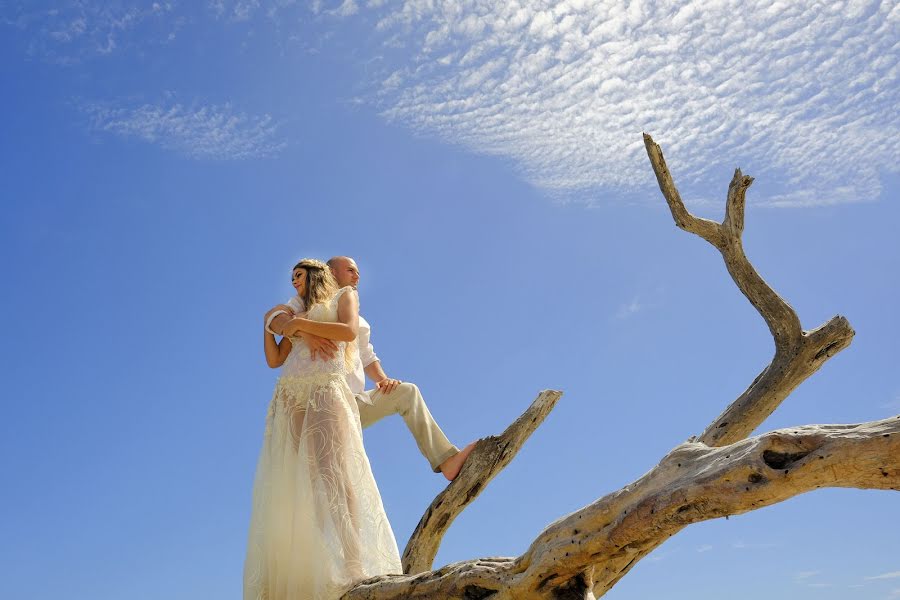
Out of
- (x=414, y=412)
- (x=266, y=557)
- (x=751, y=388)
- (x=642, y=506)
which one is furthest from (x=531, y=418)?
(x=642, y=506)

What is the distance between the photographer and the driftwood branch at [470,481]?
23.6 feet

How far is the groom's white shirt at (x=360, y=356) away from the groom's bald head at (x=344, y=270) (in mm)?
352

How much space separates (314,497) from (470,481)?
1727 millimetres

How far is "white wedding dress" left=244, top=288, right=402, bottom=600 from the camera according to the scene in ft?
18.8

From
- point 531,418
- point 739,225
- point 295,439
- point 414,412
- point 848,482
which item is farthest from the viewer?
point 739,225

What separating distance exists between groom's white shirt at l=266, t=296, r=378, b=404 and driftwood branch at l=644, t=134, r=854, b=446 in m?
3.19

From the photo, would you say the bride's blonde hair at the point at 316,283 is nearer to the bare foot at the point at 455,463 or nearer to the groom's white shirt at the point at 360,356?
the groom's white shirt at the point at 360,356

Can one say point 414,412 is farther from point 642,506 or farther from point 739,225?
point 739,225

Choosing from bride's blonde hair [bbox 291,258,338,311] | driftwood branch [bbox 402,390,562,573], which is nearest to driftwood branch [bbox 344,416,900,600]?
driftwood branch [bbox 402,390,562,573]

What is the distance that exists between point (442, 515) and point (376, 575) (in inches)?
69.6

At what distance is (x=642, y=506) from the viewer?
4.21 metres

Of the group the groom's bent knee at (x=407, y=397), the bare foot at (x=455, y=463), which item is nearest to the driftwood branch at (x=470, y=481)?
the bare foot at (x=455, y=463)

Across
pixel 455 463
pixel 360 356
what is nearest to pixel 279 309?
pixel 360 356

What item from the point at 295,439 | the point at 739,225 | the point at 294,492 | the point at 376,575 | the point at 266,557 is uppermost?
the point at 739,225
